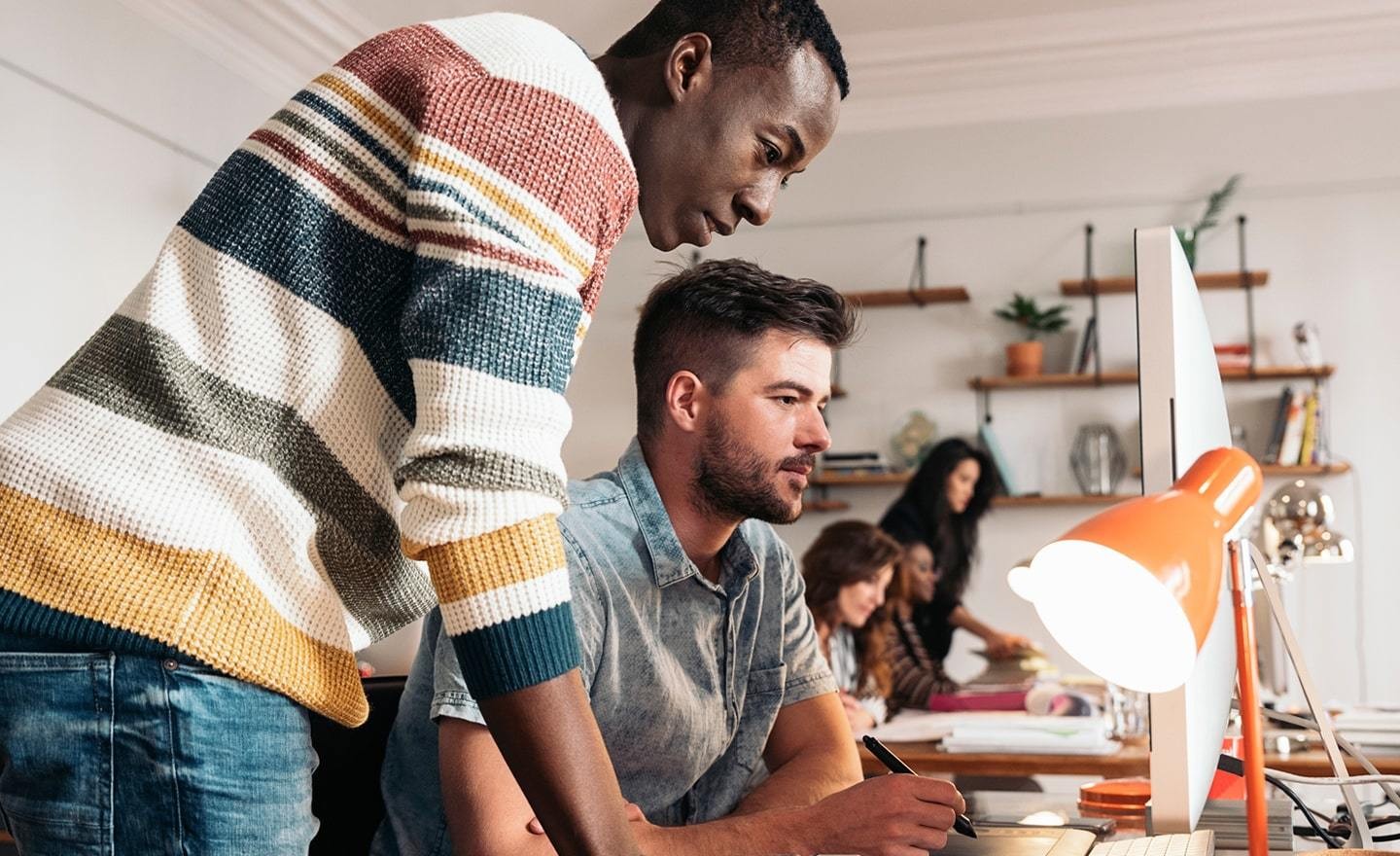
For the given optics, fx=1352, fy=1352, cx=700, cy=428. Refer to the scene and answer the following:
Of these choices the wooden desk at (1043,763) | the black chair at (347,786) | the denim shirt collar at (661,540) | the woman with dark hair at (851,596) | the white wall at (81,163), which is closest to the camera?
the black chair at (347,786)

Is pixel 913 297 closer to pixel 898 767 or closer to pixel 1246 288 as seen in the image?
pixel 1246 288

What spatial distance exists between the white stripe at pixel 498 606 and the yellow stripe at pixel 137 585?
5.3 inches

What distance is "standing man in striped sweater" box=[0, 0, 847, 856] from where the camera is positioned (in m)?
0.69

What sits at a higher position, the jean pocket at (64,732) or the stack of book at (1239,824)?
the jean pocket at (64,732)

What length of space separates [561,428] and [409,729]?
0.68 metres

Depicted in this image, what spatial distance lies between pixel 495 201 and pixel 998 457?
14.6ft

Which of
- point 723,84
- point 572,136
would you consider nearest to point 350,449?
point 572,136

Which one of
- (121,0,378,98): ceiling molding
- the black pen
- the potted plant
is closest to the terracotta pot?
the potted plant

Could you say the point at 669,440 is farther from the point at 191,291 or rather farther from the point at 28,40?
the point at 28,40

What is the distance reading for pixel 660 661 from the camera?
136 centimetres

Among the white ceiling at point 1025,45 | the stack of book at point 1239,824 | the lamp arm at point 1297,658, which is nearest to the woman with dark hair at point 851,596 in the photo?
the stack of book at point 1239,824

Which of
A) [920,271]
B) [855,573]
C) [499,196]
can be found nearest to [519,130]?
[499,196]

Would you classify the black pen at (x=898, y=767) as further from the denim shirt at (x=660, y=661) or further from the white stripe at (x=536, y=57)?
the white stripe at (x=536, y=57)

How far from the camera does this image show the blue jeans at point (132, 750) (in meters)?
0.73
